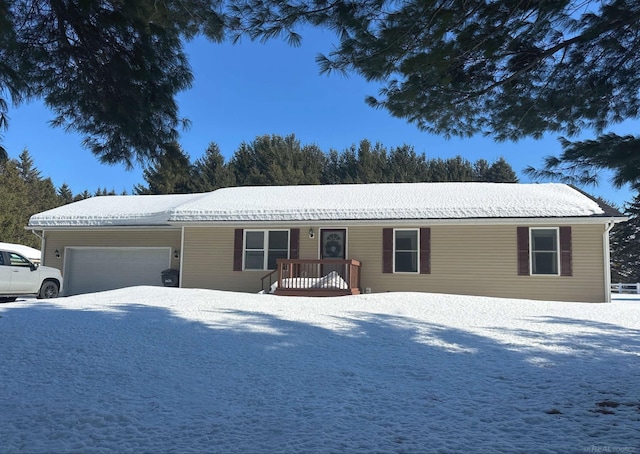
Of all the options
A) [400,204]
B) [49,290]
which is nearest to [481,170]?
[400,204]

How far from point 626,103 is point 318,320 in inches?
202

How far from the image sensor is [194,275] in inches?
573

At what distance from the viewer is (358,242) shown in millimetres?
13875

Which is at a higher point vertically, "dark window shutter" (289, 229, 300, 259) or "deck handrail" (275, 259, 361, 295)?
"dark window shutter" (289, 229, 300, 259)

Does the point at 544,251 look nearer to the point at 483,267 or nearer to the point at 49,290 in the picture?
the point at 483,267

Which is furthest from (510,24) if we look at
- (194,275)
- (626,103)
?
(194,275)

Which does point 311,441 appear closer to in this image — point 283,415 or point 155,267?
point 283,415

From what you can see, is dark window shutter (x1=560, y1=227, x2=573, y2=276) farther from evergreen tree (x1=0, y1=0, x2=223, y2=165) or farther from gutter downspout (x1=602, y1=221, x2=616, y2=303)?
evergreen tree (x1=0, y1=0, x2=223, y2=165)

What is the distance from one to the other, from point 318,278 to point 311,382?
882 cm

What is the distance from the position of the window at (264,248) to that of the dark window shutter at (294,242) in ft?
0.71

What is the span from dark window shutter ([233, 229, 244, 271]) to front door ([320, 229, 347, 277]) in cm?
253

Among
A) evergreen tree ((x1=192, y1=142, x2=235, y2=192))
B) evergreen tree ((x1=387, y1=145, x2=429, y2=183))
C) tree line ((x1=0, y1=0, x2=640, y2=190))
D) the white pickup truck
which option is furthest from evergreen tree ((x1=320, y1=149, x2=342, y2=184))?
tree line ((x1=0, y1=0, x2=640, y2=190))

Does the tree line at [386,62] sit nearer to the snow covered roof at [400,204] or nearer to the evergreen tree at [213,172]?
the snow covered roof at [400,204]

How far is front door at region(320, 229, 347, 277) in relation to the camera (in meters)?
14.0
